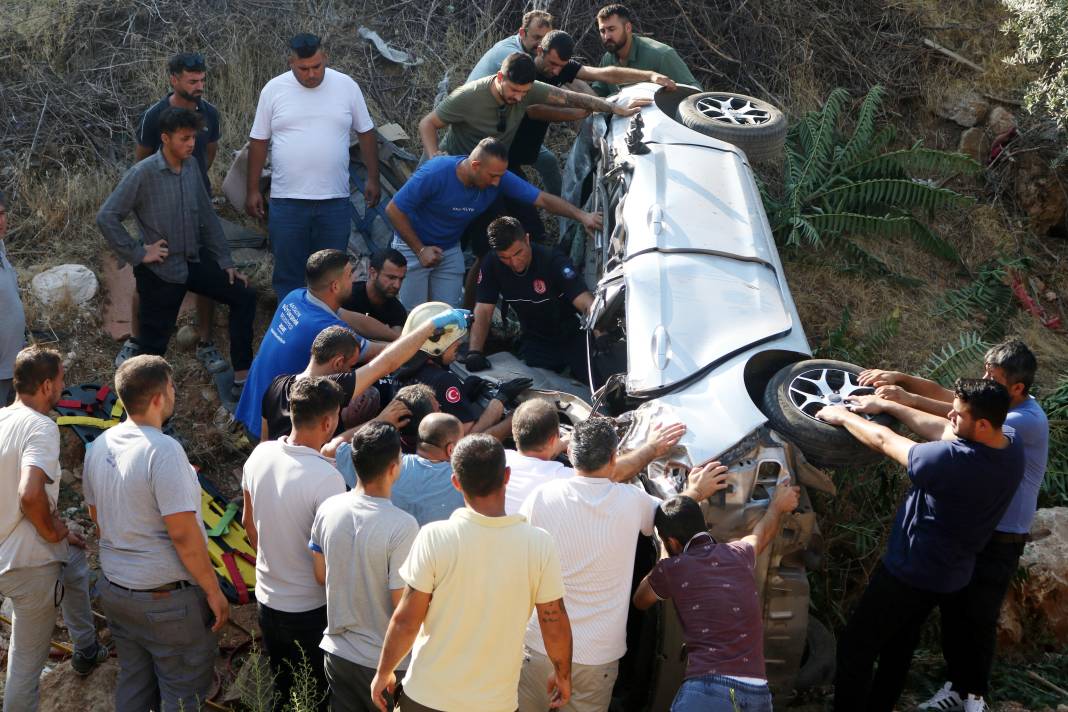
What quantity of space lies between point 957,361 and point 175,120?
5272 millimetres

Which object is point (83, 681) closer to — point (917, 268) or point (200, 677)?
point (200, 677)

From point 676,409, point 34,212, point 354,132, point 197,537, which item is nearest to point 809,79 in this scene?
point 354,132

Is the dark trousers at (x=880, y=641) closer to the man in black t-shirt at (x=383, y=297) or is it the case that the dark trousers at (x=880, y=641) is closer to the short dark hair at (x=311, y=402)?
the short dark hair at (x=311, y=402)

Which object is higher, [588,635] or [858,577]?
[588,635]

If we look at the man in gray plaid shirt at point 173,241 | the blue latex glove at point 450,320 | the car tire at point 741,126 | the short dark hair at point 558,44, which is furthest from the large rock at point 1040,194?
the man in gray plaid shirt at point 173,241

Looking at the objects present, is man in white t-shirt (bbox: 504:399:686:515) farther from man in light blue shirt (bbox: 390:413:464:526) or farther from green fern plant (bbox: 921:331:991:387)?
green fern plant (bbox: 921:331:991:387)

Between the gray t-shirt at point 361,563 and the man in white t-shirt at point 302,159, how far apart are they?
383 cm

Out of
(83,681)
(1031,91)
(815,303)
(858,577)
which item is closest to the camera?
(83,681)

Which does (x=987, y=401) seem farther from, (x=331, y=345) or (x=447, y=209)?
(x=447, y=209)

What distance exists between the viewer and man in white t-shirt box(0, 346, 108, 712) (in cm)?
474

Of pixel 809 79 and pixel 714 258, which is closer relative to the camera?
pixel 714 258

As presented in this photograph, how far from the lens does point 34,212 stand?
848cm

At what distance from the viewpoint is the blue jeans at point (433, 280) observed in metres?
7.43

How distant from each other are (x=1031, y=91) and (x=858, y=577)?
194 inches
